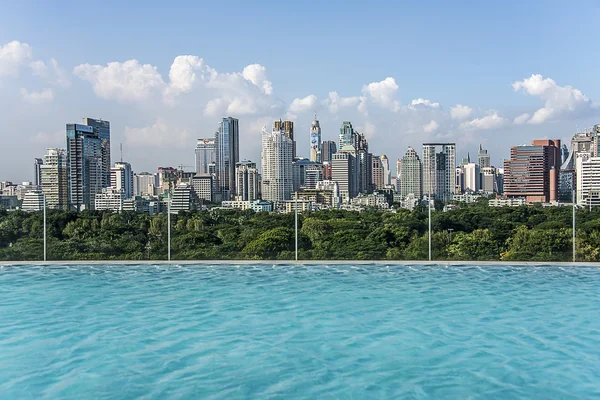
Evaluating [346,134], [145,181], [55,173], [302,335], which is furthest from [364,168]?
[302,335]

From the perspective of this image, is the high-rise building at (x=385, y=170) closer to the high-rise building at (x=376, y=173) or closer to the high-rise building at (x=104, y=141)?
the high-rise building at (x=376, y=173)

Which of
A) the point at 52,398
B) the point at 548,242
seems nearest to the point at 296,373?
the point at 52,398

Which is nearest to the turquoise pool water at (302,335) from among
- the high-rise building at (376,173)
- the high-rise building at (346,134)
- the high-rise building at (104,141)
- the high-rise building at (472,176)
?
the high-rise building at (104,141)

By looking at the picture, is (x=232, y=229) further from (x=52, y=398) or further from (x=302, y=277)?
(x=52, y=398)

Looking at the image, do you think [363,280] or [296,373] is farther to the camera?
[363,280]

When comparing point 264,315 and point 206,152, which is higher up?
point 206,152

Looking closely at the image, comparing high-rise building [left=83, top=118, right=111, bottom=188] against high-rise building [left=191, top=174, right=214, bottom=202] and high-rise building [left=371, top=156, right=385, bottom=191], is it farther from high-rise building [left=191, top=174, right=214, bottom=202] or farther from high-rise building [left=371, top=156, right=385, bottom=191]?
high-rise building [left=371, top=156, right=385, bottom=191]

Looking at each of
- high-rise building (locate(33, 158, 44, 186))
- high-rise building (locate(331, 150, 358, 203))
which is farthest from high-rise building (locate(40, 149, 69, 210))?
high-rise building (locate(331, 150, 358, 203))
